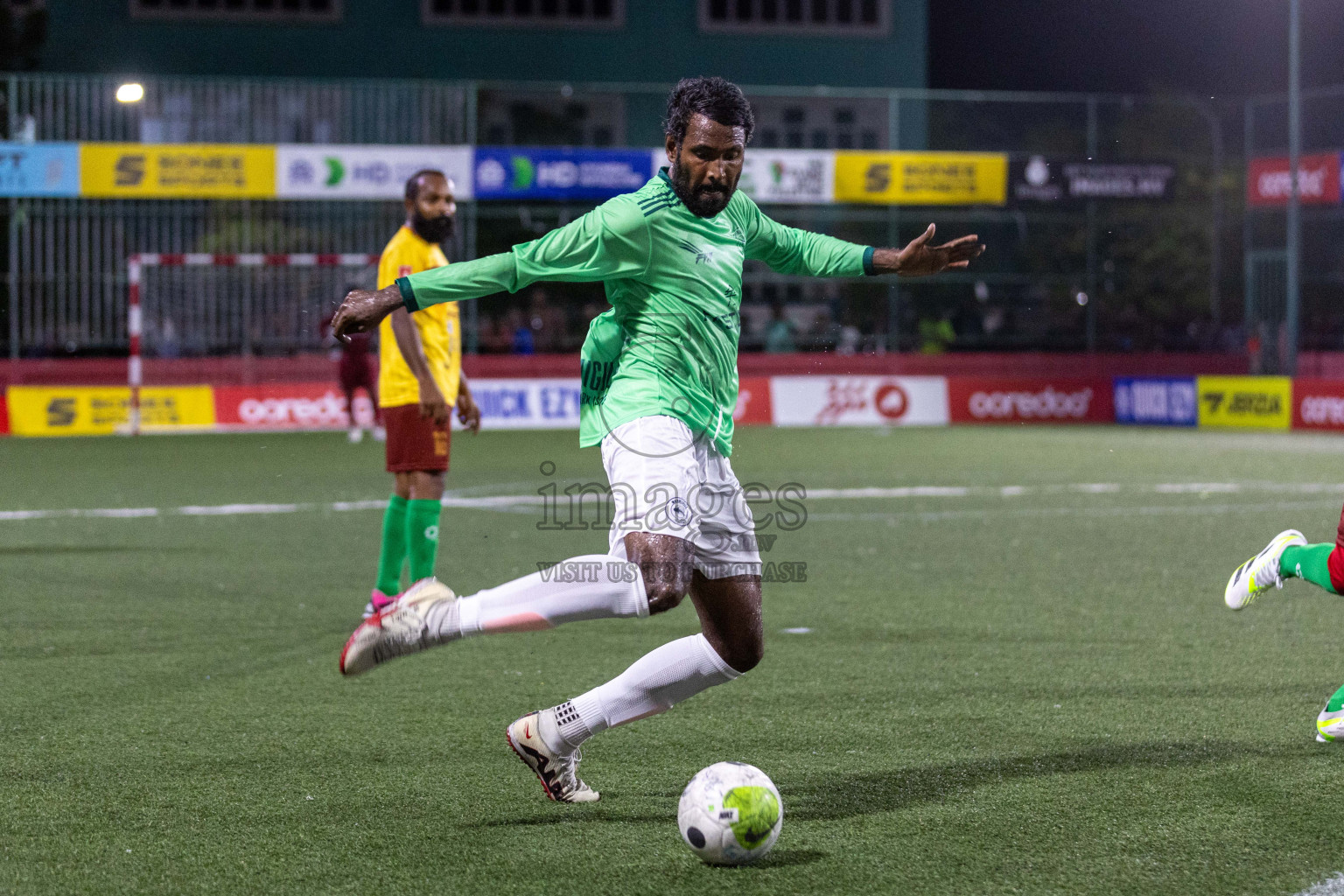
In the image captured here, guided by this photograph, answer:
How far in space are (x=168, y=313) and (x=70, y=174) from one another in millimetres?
2807

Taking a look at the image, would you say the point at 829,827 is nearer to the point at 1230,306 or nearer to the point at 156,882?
the point at 156,882

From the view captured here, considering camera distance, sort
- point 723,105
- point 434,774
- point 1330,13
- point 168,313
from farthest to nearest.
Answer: point 1330,13
point 168,313
point 434,774
point 723,105

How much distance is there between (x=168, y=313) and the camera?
2527cm

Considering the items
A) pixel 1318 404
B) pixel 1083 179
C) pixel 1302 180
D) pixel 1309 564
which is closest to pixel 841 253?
pixel 1309 564

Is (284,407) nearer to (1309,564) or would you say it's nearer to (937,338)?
(937,338)

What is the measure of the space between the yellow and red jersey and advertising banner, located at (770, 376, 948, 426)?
18.2 meters

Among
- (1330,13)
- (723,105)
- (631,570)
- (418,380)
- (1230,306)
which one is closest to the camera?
(631,570)

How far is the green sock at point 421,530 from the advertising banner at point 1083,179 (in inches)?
913

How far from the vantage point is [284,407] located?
24609mm

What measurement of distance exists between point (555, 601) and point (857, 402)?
22246 millimetres

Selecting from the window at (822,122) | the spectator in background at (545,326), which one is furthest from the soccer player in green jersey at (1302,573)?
the window at (822,122)

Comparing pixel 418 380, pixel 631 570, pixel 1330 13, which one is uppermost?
pixel 1330 13

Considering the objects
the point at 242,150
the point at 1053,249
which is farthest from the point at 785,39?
the point at 242,150

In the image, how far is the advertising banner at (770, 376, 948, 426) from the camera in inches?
1013
